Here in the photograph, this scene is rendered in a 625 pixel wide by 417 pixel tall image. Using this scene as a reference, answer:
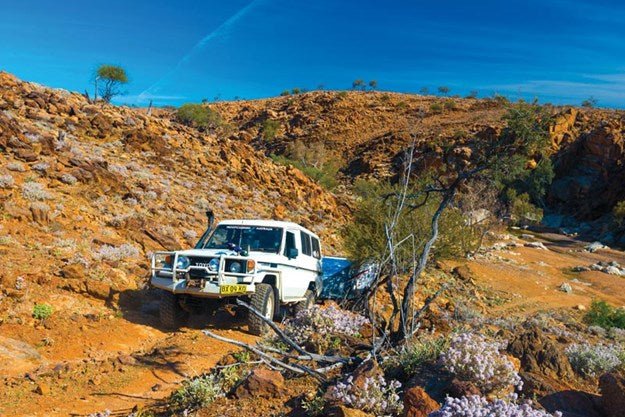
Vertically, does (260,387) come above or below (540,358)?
below

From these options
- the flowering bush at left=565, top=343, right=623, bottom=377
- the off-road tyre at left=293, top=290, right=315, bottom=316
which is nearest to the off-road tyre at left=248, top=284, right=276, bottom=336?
the off-road tyre at left=293, top=290, right=315, bottom=316

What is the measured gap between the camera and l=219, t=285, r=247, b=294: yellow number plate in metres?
8.19

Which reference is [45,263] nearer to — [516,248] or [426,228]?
[426,228]

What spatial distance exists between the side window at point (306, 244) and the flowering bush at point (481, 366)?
231 inches

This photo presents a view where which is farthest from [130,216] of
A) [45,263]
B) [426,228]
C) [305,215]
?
[305,215]

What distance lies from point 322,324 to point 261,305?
1546 mm

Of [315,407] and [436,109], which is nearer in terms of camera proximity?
[315,407]

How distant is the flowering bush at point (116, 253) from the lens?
1129cm

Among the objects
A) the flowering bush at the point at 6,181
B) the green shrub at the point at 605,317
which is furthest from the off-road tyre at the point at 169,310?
the green shrub at the point at 605,317

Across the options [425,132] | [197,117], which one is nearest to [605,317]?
[197,117]

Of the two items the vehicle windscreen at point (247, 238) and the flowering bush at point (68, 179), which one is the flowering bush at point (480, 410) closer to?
the vehicle windscreen at point (247, 238)

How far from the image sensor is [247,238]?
31.9 ft

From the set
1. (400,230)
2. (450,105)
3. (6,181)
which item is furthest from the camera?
(450,105)

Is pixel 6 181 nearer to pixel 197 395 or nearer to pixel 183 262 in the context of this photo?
pixel 183 262
